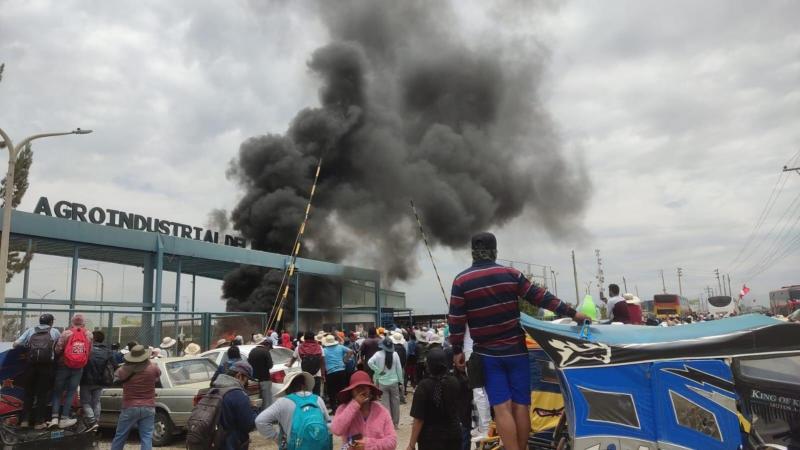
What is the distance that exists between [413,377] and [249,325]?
201 inches

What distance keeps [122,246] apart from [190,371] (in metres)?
9.11

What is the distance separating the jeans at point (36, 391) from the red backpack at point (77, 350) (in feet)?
0.74

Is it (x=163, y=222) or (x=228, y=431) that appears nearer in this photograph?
(x=228, y=431)

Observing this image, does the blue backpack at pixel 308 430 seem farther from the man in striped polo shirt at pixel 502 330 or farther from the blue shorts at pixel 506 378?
the blue shorts at pixel 506 378

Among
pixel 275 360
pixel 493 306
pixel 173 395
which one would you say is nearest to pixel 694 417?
pixel 493 306

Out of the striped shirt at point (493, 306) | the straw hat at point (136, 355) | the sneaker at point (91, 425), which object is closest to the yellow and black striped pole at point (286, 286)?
the sneaker at point (91, 425)

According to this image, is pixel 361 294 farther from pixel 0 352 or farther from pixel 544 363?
pixel 544 363

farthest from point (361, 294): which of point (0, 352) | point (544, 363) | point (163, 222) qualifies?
point (544, 363)

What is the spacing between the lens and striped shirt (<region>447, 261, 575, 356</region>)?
3.57m

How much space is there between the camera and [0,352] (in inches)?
269

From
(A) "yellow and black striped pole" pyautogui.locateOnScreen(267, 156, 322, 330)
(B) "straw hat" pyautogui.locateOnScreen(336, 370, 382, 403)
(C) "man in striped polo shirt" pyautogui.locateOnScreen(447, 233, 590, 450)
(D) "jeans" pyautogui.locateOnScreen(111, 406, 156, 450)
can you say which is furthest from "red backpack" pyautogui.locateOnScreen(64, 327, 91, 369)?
(A) "yellow and black striped pole" pyautogui.locateOnScreen(267, 156, 322, 330)

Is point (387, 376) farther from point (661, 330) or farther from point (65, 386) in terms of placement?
point (661, 330)

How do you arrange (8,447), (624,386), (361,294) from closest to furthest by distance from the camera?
(624,386)
(8,447)
(361,294)

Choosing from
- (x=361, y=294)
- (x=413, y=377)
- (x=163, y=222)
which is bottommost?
(x=413, y=377)
